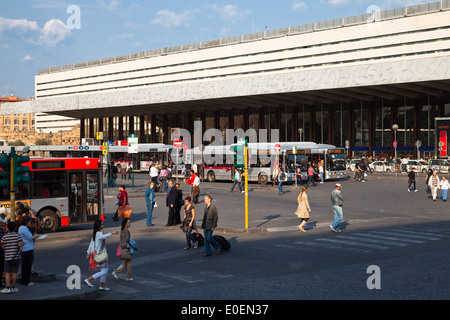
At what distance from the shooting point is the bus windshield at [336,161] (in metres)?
46.2

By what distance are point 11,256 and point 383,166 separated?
54.9 metres

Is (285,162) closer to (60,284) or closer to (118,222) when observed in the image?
(118,222)

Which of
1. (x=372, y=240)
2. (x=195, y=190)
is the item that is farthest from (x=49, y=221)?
(x=195, y=190)

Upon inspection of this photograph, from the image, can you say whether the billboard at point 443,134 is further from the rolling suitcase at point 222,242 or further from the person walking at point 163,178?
the rolling suitcase at point 222,242

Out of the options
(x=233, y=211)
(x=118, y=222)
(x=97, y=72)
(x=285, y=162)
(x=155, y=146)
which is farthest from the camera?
(x=97, y=72)

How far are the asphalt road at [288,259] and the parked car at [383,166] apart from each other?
117ft

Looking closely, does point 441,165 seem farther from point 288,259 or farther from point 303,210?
point 288,259

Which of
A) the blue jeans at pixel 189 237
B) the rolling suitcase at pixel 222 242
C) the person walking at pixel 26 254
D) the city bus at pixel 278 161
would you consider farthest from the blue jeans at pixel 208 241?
the city bus at pixel 278 161

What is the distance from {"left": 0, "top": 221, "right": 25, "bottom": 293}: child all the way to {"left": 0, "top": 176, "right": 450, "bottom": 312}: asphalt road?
1.30 meters

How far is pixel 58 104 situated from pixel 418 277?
295 feet

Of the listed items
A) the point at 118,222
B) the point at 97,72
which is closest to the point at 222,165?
the point at 118,222

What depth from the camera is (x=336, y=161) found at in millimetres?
46531
